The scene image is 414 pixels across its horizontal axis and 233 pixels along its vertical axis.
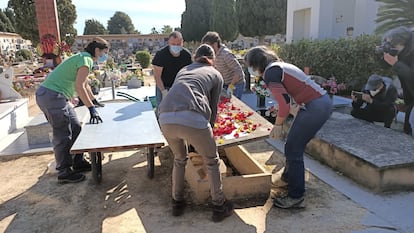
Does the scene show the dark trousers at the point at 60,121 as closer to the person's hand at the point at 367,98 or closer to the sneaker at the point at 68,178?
the sneaker at the point at 68,178

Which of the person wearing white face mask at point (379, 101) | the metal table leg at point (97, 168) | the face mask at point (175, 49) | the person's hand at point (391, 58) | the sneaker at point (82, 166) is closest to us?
the metal table leg at point (97, 168)

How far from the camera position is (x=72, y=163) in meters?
3.92

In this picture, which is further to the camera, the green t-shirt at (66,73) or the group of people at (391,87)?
the group of people at (391,87)

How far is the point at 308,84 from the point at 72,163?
2841 mm

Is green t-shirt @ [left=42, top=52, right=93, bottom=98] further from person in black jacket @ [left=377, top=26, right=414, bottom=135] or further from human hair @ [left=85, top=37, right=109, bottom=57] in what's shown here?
person in black jacket @ [left=377, top=26, right=414, bottom=135]

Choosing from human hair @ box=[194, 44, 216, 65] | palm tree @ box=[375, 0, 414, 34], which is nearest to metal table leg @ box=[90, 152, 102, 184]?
human hair @ box=[194, 44, 216, 65]

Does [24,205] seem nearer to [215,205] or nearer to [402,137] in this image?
[215,205]

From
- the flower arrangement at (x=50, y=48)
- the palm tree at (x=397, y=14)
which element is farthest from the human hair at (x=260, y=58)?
the flower arrangement at (x=50, y=48)

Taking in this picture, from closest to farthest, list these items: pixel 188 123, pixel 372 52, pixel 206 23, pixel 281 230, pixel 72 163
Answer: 1. pixel 188 123
2. pixel 281 230
3. pixel 72 163
4. pixel 372 52
5. pixel 206 23

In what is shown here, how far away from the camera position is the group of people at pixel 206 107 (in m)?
2.57

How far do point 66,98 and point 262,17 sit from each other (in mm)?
22678

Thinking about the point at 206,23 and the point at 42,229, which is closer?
the point at 42,229

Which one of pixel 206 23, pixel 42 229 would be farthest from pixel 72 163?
pixel 206 23

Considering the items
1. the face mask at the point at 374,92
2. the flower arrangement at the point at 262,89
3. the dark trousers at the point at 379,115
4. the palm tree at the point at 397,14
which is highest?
the palm tree at the point at 397,14
